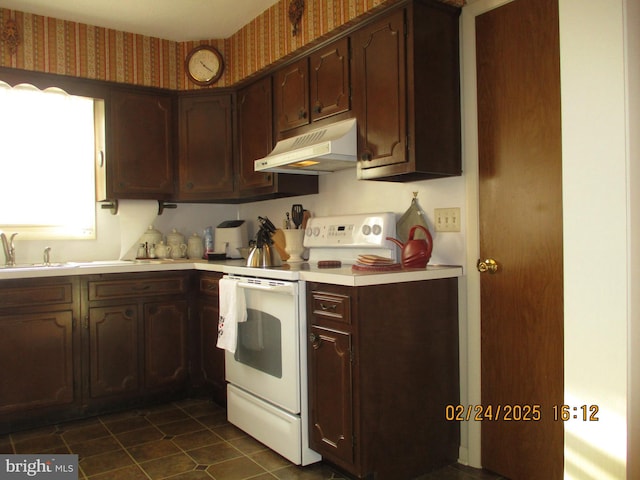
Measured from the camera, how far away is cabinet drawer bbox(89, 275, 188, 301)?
296 cm

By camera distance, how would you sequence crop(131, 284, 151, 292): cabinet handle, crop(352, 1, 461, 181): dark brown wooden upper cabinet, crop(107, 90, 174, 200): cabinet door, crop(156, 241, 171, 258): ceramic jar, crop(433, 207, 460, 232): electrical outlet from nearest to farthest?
crop(352, 1, 461, 181): dark brown wooden upper cabinet < crop(433, 207, 460, 232): electrical outlet < crop(131, 284, 151, 292): cabinet handle < crop(107, 90, 174, 200): cabinet door < crop(156, 241, 171, 258): ceramic jar

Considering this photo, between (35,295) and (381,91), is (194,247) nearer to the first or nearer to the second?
(35,295)

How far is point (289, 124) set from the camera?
117 inches

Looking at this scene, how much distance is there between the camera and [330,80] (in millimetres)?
2643

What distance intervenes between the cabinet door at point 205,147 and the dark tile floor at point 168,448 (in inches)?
57.3

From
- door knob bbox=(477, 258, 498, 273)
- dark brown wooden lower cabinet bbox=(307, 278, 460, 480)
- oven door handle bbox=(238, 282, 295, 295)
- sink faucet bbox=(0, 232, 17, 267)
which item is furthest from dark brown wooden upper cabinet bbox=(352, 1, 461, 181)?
sink faucet bbox=(0, 232, 17, 267)

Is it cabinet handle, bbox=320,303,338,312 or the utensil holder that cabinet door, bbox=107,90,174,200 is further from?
cabinet handle, bbox=320,303,338,312

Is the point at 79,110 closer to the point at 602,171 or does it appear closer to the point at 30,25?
the point at 30,25

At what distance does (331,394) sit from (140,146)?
7.26 feet

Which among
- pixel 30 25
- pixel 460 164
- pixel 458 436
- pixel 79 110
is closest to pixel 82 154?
pixel 79 110

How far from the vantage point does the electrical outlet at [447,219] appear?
2336 mm

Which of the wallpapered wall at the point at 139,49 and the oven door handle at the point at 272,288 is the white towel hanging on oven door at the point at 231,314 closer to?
the oven door handle at the point at 272,288

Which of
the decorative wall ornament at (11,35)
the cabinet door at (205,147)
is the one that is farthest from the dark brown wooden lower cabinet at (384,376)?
the decorative wall ornament at (11,35)

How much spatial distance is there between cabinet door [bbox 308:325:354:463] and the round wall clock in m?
2.11
